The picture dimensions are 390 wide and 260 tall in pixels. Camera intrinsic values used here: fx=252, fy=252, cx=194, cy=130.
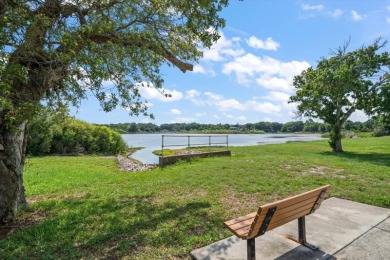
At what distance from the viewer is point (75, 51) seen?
4457 mm

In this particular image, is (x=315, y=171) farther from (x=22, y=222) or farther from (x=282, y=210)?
(x=22, y=222)

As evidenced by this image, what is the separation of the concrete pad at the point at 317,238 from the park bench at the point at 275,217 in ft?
0.66

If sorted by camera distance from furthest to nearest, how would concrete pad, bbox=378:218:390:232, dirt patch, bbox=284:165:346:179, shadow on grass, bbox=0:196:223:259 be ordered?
dirt patch, bbox=284:165:346:179 < concrete pad, bbox=378:218:390:232 < shadow on grass, bbox=0:196:223:259

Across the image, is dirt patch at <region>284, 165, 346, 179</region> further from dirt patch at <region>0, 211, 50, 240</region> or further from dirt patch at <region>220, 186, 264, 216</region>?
dirt patch at <region>0, 211, 50, 240</region>

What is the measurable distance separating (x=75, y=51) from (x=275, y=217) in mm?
4169

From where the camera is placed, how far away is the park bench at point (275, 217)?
2.57m

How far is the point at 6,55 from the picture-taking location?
349 centimetres

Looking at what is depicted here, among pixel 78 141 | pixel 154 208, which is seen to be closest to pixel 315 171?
pixel 154 208

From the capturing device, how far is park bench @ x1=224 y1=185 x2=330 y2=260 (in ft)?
8.45

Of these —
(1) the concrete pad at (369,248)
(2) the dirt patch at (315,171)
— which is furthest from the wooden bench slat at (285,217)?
(2) the dirt patch at (315,171)

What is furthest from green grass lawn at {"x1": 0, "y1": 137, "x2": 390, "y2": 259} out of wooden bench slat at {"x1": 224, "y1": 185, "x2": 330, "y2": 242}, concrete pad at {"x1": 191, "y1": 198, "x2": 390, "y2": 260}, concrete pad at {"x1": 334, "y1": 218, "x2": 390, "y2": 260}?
concrete pad at {"x1": 334, "y1": 218, "x2": 390, "y2": 260}

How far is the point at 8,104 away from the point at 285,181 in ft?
22.6

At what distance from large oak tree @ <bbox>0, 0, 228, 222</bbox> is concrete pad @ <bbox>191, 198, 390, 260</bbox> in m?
3.08

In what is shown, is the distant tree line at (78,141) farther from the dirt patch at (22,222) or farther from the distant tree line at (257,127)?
the dirt patch at (22,222)
